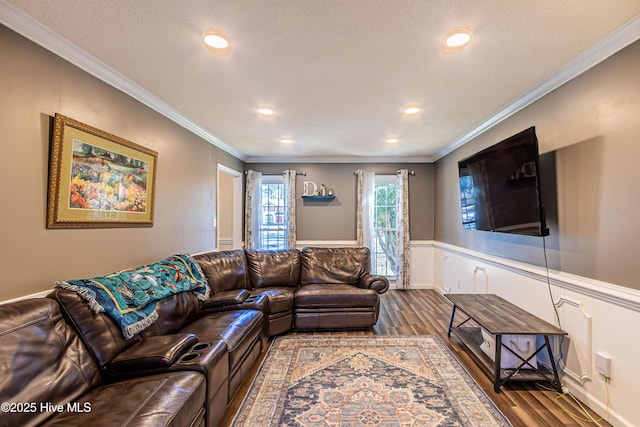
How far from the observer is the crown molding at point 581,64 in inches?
64.2

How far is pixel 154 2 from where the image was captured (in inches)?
55.8

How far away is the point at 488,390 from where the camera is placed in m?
2.14

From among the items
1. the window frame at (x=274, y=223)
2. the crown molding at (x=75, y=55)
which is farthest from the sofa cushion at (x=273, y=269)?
the crown molding at (x=75, y=55)

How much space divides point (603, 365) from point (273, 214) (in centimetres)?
465

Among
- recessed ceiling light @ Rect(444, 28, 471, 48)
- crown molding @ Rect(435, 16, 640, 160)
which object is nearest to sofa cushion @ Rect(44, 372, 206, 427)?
recessed ceiling light @ Rect(444, 28, 471, 48)

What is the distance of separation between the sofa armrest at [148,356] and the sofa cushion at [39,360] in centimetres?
12

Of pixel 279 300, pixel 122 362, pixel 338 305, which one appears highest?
pixel 122 362

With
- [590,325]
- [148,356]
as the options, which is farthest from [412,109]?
[148,356]

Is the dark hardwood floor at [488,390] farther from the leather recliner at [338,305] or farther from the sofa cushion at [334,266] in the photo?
the sofa cushion at [334,266]

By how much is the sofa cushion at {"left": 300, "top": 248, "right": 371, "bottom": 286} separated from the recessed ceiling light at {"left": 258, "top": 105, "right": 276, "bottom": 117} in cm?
206

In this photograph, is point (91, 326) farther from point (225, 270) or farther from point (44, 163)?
point (225, 270)

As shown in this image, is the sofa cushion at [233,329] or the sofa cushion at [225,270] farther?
the sofa cushion at [225,270]

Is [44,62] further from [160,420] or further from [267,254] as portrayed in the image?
[267,254]

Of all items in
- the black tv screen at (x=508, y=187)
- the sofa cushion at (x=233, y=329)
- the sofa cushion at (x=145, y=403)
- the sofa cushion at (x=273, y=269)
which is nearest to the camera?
the sofa cushion at (x=145, y=403)
